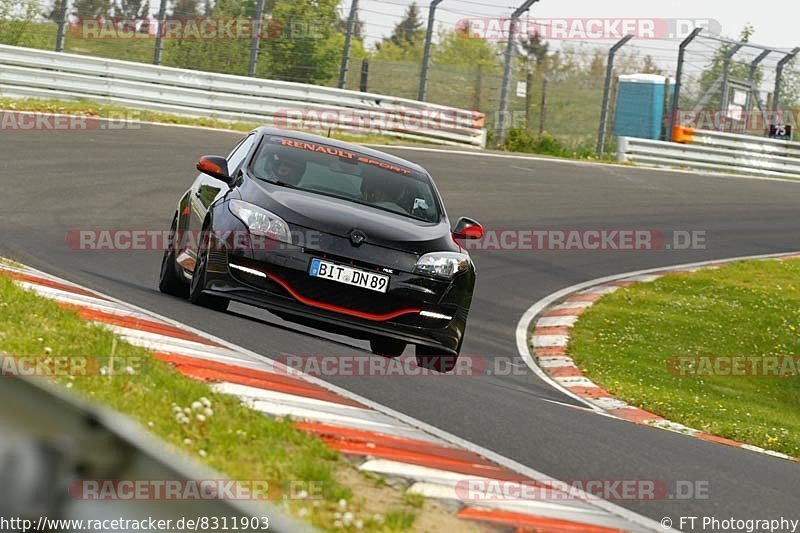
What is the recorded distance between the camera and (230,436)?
4.41 metres

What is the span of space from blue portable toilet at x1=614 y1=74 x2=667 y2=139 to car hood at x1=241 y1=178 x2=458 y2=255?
27.6 m

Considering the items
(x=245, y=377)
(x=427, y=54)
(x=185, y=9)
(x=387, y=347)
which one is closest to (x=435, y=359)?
(x=387, y=347)

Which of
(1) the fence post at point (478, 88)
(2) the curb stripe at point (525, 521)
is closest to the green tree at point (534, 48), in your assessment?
(1) the fence post at point (478, 88)

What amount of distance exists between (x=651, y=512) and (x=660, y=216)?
16.6 m

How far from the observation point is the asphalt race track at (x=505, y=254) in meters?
6.00

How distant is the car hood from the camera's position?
795 cm

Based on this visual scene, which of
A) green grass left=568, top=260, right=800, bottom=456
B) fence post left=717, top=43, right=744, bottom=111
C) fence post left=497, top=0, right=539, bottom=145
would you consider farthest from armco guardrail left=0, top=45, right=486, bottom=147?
green grass left=568, top=260, right=800, bottom=456

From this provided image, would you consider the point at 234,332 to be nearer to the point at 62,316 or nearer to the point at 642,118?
the point at 62,316

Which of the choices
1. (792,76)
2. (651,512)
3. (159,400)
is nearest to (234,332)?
(159,400)

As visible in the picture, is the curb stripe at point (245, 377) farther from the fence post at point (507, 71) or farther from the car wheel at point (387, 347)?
the fence post at point (507, 71)

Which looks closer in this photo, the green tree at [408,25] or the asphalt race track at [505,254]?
the asphalt race track at [505,254]

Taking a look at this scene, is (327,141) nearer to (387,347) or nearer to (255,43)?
(387,347)

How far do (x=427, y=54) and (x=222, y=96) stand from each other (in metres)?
5.01

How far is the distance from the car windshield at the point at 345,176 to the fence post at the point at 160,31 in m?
15.2
